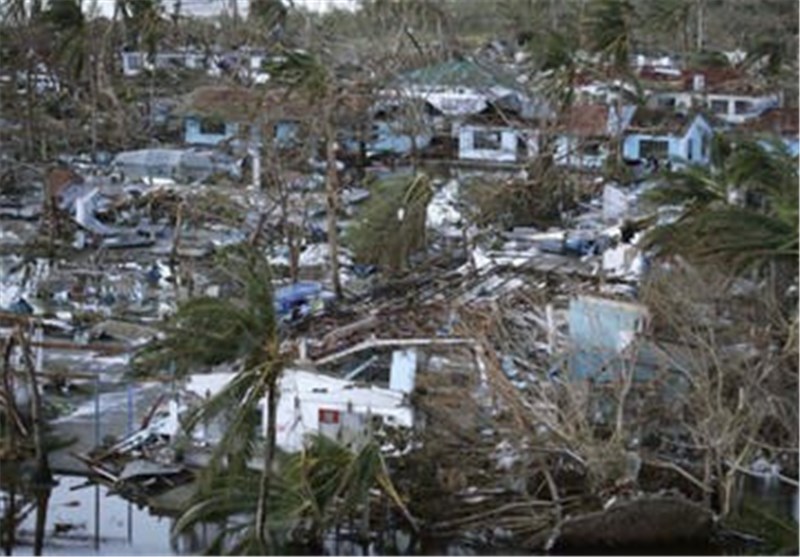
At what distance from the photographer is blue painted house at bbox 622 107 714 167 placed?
25.2 m

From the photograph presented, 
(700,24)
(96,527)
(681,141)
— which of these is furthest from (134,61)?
(96,527)

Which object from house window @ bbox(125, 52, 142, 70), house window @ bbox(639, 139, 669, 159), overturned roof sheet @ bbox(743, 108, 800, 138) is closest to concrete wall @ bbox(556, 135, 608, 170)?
house window @ bbox(639, 139, 669, 159)

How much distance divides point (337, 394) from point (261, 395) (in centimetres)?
227

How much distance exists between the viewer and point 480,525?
10.5 metres

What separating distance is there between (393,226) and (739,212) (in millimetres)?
6809

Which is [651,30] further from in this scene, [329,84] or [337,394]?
[337,394]

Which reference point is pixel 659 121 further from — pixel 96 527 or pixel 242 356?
pixel 242 356

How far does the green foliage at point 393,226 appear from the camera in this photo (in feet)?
58.2

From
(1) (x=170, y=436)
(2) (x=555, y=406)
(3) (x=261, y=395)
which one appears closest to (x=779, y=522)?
(2) (x=555, y=406)

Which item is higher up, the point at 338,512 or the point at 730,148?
the point at 730,148

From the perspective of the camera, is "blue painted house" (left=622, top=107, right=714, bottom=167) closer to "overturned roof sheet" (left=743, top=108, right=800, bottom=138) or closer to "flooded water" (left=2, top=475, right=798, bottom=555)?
"overturned roof sheet" (left=743, top=108, right=800, bottom=138)

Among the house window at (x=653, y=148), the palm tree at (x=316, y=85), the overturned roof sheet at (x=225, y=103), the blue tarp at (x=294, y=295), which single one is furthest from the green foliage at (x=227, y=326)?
the house window at (x=653, y=148)

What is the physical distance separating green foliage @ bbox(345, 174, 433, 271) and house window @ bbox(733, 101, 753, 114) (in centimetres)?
1238

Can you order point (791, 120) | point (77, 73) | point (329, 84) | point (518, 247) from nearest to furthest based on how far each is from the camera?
point (518, 247) < point (329, 84) < point (791, 120) < point (77, 73)
